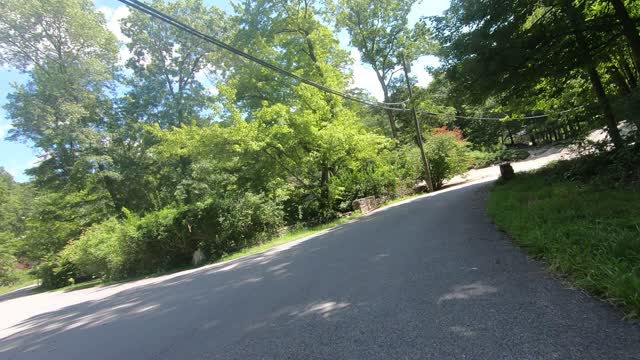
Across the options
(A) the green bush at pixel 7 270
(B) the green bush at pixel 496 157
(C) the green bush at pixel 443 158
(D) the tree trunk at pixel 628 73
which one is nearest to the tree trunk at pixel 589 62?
(D) the tree trunk at pixel 628 73

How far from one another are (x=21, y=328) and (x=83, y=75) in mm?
24378

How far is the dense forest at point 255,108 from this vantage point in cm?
843

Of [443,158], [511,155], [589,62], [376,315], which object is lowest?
[376,315]

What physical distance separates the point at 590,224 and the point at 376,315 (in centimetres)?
333

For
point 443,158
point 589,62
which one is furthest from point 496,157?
point 589,62

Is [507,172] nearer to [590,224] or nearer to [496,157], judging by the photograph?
[590,224]

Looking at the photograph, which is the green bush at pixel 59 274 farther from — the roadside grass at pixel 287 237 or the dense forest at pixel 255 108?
the roadside grass at pixel 287 237

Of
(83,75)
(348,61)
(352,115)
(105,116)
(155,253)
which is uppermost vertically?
(83,75)

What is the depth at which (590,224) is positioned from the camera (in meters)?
4.77

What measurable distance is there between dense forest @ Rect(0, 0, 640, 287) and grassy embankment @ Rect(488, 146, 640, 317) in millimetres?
1196

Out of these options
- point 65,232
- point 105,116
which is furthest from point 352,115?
point 65,232

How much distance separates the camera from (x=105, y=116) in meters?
28.3

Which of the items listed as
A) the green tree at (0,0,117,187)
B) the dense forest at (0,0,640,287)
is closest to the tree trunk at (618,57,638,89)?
the dense forest at (0,0,640,287)

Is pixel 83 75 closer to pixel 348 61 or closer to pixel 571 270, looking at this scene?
pixel 348 61
